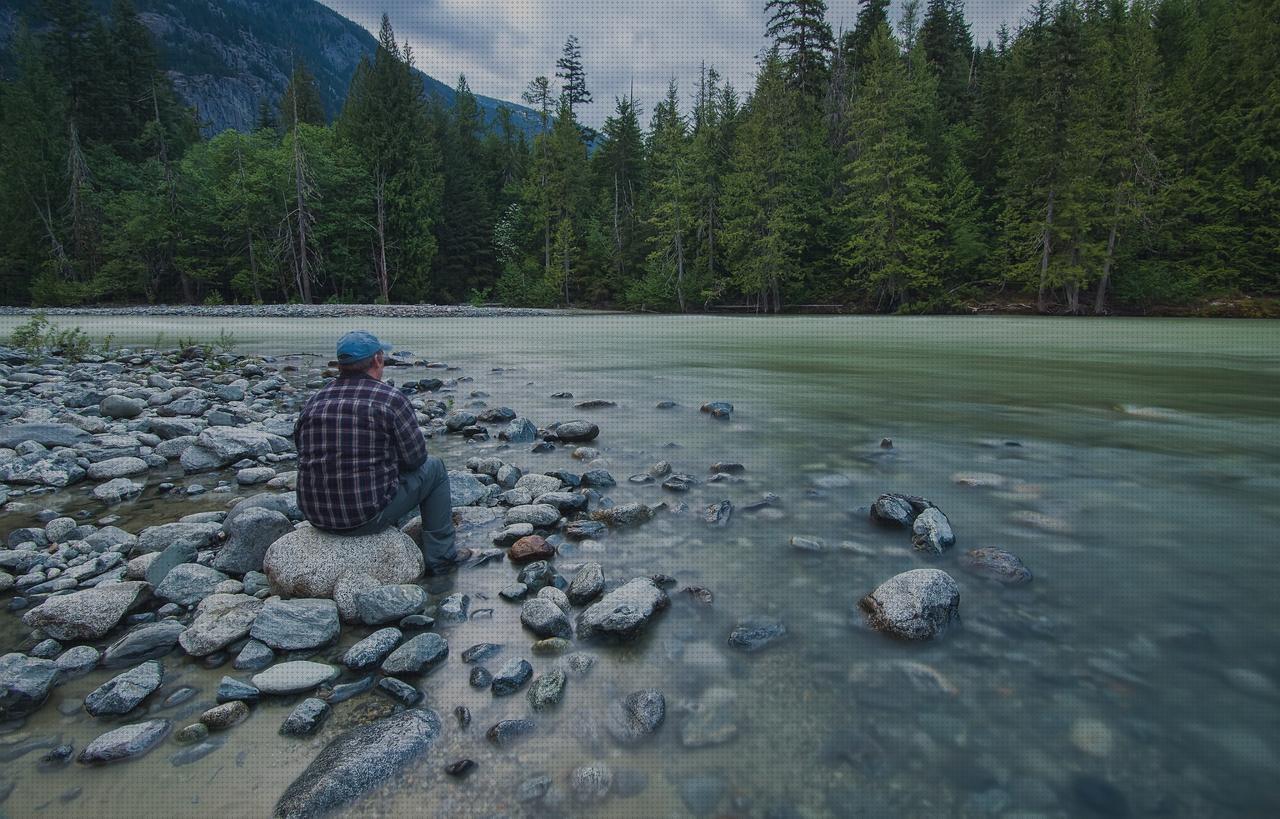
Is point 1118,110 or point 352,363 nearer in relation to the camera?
point 352,363

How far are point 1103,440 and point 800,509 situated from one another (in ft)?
14.8

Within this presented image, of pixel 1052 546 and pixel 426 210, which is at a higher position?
pixel 426 210

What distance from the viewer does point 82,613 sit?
10.1 ft

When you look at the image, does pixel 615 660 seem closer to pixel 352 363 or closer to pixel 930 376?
pixel 352 363

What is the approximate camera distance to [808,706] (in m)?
2.58

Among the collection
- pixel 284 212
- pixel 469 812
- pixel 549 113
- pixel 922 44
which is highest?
pixel 922 44

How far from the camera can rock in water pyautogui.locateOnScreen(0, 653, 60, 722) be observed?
2.52 m

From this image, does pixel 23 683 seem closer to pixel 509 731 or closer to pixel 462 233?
pixel 509 731

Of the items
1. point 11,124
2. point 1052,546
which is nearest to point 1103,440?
point 1052,546

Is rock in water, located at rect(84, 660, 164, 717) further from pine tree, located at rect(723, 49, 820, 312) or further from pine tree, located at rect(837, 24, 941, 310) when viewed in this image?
pine tree, located at rect(723, 49, 820, 312)

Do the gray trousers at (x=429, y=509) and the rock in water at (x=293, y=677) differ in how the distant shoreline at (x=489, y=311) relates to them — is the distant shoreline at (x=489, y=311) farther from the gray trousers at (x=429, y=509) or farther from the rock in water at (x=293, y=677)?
the rock in water at (x=293, y=677)

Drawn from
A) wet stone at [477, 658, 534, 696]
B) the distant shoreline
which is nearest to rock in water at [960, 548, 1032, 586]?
wet stone at [477, 658, 534, 696]

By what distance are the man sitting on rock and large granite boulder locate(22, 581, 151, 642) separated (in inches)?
36.0

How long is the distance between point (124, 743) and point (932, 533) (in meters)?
4.16
